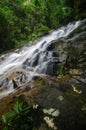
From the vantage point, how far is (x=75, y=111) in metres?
3.05

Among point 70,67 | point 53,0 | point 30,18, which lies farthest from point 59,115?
point 30,18

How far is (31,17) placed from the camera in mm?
26625

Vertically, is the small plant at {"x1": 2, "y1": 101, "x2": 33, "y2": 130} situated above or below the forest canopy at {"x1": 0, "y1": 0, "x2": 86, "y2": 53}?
below

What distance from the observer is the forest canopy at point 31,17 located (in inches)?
675

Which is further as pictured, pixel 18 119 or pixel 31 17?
pixel 31 17

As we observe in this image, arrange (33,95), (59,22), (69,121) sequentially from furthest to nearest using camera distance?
(59,22) < (33,95) < (69,121)

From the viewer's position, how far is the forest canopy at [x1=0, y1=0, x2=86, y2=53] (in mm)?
17134

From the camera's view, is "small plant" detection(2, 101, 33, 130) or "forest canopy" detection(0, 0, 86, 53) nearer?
"small plant" detection(2, 101, 33, 130)

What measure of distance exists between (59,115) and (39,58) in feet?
17.9

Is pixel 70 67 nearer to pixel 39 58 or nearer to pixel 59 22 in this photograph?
pixel 39 58

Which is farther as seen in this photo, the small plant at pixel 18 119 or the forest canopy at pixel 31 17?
the forest canopy at pixel 31 17

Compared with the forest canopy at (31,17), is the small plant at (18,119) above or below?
below

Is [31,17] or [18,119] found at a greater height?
[31,17]

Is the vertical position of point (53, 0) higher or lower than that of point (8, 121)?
higher
